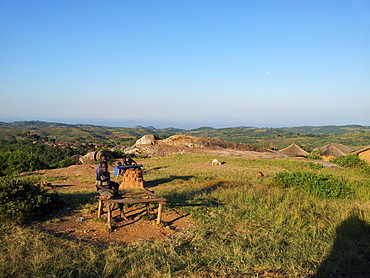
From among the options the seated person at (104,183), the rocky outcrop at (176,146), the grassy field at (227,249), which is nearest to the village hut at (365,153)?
the rocky outcrop at (176,146)

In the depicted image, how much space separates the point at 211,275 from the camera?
3635 mm

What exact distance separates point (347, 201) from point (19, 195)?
8.54 meters

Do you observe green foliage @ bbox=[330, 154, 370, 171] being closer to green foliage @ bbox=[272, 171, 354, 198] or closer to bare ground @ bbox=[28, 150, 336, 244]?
green foliage @ bbox=[272, 171, 354, 198]

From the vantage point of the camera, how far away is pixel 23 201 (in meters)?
5.66

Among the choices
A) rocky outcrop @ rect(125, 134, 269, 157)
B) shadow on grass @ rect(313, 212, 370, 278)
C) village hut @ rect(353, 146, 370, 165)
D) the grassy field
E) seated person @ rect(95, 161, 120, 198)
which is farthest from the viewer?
rocky outcrop @ rect(125, 134, 269, 157)

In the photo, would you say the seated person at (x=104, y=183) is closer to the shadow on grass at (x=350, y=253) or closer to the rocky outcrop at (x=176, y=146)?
the shadow on grass at (x=350, y=253)

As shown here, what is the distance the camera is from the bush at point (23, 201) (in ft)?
17.3

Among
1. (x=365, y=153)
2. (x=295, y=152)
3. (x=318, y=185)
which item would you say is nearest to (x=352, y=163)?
(x=365, y=153)

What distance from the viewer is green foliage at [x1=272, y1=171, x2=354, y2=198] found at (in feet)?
29.7

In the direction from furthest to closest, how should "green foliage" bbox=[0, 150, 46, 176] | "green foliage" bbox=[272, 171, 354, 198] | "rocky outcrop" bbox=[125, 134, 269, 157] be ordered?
"rocky outcrop" bbox=[125, 134, 269, 157]
"green foliage" bbox=[0, 150, 46, 176]
"green foliage" bbox=[272, 171, 354, 198]

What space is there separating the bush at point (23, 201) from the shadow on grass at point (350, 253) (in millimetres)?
4989

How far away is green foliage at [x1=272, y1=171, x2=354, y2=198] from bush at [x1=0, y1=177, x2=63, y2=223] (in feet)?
24.2

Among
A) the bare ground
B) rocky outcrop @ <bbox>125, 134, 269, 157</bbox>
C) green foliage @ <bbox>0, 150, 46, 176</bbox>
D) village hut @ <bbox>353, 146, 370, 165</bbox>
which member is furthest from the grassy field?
rocky outcrop @ <bbox>125, 134, 269, 157</bbox>

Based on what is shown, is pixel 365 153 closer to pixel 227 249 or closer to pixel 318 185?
pixel 318 185
